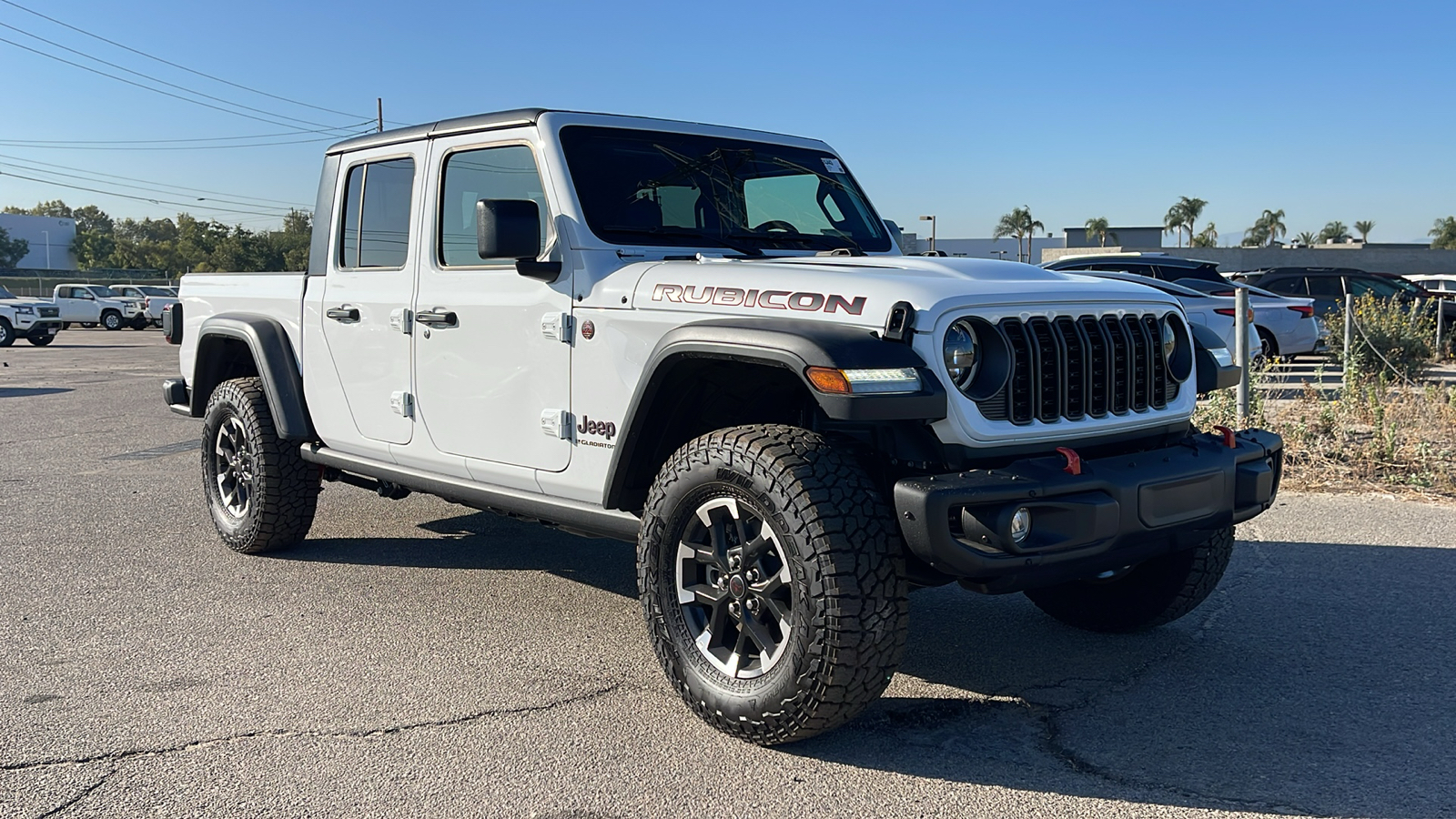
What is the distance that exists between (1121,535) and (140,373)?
18.4m

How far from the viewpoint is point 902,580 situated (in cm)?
338

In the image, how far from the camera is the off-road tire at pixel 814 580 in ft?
10.8

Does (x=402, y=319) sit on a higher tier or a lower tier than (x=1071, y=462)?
higher

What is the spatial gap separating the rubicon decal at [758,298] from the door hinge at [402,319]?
1469mm

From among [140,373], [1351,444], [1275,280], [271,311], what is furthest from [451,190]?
[1275,280]

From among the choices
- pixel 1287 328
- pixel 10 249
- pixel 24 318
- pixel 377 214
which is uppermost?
pixel 10 249

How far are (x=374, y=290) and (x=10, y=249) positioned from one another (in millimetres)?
107586

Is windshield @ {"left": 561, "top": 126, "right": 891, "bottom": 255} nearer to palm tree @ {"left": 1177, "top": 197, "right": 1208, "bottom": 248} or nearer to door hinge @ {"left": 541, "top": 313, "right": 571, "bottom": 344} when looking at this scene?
door hinge @ {"left": 541, "top": 313, "right": 571, "bottom": 344}

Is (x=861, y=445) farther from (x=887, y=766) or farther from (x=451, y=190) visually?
(x=451, y=190)

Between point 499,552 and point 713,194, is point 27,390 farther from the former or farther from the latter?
point 713,194

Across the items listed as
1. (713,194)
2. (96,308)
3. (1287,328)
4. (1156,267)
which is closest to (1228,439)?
Result: (713,194)

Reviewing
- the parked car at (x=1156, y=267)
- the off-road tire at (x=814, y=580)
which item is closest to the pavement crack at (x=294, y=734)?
the off-road tire at (x=814, y=580)

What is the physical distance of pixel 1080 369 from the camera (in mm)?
3734

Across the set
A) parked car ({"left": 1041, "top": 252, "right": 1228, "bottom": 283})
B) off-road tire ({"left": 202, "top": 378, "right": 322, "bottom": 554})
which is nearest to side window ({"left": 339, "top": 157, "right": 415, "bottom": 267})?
off-road tire ({"left": 202, "top": 378, "right": 322, "bottom": 554})
